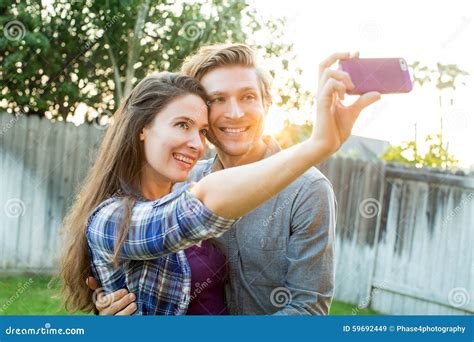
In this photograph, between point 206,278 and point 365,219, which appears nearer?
point 206,278

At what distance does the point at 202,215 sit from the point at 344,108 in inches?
10.0

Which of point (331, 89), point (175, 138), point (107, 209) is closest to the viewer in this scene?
point (331, 89)

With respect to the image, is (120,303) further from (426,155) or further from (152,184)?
(426,155)

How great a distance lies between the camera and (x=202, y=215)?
3.26ft

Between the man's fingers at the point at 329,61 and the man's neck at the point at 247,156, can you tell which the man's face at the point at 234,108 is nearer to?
the man's neck at the point at 247,156

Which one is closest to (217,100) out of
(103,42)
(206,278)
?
(206,278)

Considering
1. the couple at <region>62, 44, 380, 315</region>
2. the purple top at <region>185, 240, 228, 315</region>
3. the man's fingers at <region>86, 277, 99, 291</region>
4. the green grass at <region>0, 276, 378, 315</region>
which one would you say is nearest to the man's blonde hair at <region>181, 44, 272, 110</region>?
the couple at <region>62, 44, 380, 315</region>

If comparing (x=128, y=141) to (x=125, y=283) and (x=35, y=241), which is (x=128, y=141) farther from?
(x=35, y=241)

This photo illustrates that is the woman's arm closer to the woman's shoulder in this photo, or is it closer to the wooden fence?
the woman's shoulder

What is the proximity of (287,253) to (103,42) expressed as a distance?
49.4 inches

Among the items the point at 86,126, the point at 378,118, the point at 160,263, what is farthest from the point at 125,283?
the point at 86,126

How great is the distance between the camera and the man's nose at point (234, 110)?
4.94ft

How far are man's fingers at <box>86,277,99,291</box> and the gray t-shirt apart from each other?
28cm

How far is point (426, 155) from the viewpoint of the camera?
2947mm
